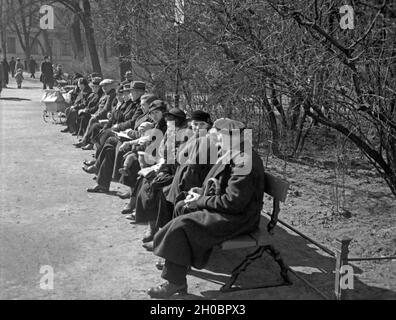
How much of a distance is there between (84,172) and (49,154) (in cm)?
178

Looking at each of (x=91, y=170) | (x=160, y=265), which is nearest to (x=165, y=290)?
(x=160, y=265)

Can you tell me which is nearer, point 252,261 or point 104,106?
point 252,261

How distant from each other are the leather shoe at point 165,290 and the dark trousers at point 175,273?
0.03 m

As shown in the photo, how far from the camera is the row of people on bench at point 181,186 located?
3963mm

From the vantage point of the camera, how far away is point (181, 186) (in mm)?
4816

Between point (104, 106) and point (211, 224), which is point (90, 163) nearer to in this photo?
point (104, 106)

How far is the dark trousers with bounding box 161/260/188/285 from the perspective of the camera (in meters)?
3.96

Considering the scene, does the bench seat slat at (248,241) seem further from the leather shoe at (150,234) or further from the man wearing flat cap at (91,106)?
the man wearing flat cap at (91,106)

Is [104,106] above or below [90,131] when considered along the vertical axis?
above

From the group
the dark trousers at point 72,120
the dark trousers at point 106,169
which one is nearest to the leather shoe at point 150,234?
the dark trousers at point 106,169

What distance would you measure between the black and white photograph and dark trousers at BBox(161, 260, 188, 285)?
0.01 metres

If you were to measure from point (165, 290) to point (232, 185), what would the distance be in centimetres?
93
